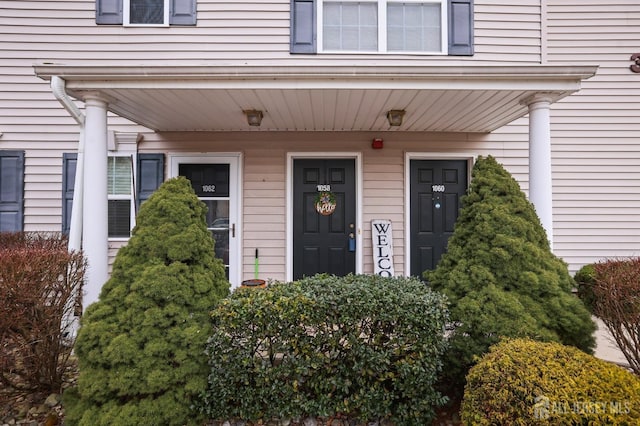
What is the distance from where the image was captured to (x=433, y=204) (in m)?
4.72

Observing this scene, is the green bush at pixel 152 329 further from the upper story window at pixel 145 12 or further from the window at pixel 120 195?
the upper story window at pixel 145 12

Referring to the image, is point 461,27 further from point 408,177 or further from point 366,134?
point 408,177

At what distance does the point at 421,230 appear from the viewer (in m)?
4.71

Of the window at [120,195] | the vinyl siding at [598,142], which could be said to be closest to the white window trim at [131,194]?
the window at [120,195]

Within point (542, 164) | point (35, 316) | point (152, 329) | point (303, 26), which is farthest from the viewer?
point (303, 26)

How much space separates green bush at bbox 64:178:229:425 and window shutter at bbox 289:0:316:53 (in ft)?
9.83

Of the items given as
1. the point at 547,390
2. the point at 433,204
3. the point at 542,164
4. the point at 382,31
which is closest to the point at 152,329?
the point at 547,390

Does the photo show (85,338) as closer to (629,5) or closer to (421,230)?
(421,230)

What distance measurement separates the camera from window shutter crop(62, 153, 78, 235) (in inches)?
177

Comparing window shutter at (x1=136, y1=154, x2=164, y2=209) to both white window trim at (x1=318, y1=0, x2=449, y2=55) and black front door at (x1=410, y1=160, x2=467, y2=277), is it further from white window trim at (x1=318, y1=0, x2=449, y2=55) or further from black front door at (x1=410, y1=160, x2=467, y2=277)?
black front door at (x1=410, y1=160, x2=467, y2=277)

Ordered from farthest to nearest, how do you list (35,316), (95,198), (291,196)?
(291,196)
(95,198)
(35,316)

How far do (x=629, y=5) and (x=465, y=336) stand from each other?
551 cm

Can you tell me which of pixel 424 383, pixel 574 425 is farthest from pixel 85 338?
pixel 574 425

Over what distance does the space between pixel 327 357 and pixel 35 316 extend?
2.12m
